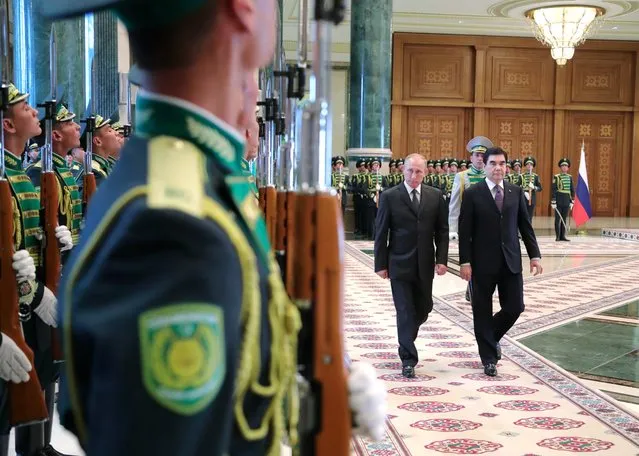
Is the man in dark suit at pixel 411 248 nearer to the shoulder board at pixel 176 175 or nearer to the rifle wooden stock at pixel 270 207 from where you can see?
the rifle wooden stock at pixel 270 207

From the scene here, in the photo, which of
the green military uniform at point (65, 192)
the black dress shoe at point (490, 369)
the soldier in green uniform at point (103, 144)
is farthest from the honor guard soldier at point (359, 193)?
the green military uniform at point (65, 192)

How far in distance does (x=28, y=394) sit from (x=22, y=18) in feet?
22.1

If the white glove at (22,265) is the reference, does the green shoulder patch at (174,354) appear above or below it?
above

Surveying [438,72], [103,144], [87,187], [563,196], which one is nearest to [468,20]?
[438,72]

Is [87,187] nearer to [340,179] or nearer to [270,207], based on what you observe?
[270,207]

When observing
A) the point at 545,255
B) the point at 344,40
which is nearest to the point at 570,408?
the point at 545,255

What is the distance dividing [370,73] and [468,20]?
7.12 metres

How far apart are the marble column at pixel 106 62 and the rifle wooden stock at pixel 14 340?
5.63 meters

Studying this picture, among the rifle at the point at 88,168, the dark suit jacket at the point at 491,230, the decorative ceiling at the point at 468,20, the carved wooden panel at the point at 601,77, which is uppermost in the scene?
the decorative ceiling at the point at 468,20

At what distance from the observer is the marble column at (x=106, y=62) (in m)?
8.17

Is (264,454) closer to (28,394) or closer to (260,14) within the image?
(260,14)

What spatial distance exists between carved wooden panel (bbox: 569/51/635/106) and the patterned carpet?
55.2 ft

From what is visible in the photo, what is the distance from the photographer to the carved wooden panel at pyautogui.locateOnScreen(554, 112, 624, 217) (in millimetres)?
21344

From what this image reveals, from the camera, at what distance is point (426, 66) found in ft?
67.8
